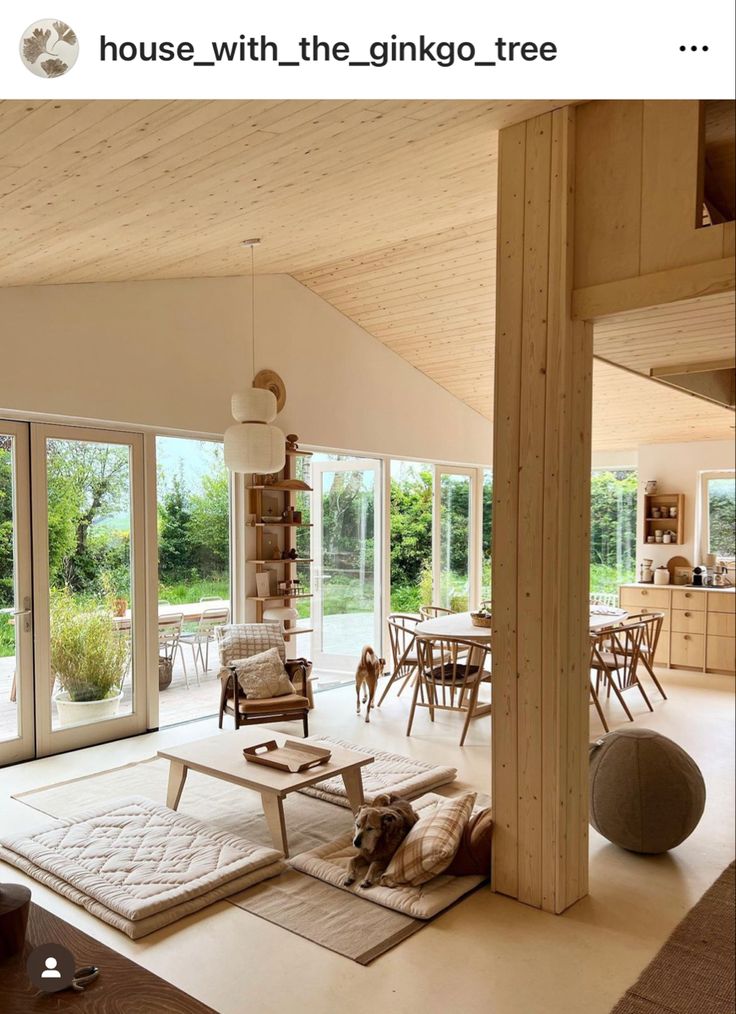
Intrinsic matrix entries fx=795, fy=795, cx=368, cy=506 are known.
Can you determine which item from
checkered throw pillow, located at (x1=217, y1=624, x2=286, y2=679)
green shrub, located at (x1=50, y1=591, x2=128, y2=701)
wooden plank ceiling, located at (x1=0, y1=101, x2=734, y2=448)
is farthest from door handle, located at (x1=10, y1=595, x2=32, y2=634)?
wooden plank ceiling, located at (x1=0, y1=101, x2=734, y2=448)

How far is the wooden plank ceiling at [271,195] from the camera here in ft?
7.88

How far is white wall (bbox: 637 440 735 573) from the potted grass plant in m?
4.93

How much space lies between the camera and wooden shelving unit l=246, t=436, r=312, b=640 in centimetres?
596

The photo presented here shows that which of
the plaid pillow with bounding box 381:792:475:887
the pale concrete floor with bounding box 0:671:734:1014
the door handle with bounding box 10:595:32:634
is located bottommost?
the pale concrete floor with bounding box 0:671:734:1014

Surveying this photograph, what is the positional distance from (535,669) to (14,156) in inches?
96.1

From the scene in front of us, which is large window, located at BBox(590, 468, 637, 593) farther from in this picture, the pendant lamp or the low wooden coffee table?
the low wooden coffee table

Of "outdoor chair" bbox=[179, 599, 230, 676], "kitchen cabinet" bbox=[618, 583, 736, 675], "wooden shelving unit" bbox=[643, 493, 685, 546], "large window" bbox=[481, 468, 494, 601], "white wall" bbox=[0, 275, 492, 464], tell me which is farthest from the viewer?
"large window" bbox=[481, 468, 494, 601]

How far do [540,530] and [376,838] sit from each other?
1366mm

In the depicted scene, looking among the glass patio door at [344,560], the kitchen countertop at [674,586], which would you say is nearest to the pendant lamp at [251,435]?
the glass patio door at [344,560]

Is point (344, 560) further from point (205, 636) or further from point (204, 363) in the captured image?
point (204, 363)

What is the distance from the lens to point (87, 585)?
4.97 metres
